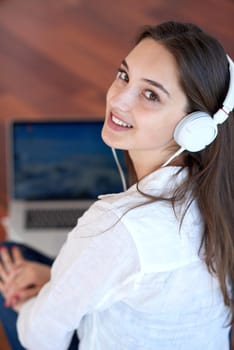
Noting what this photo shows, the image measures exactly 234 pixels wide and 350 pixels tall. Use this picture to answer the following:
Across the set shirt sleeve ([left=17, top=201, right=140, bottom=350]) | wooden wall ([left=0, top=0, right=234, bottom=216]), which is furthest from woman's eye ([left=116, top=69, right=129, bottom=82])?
wooden wall ([left=0, top=0, right=234, bottom=216])

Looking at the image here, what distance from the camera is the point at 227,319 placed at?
1133 millimetres

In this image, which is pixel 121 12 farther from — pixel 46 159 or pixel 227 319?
pixel 227 319

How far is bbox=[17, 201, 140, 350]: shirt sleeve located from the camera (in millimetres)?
940

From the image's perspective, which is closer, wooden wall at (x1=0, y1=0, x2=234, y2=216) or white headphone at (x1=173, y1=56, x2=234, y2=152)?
white headphone at (x1=173, y1=56, x2=234, y2=152)

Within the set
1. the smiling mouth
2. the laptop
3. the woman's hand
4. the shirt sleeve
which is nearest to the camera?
the shirt sleeve

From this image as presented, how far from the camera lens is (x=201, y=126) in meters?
0.97

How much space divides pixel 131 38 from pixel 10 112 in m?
0.82

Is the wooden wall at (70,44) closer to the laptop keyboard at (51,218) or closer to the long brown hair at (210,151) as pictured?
the laptop keyboard at (51,218)

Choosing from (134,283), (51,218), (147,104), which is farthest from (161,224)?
(51,218)

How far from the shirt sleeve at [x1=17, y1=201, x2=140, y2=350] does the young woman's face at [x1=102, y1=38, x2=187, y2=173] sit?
16cm

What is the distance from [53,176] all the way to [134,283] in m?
1.01

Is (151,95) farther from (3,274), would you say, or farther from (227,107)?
(3,274)

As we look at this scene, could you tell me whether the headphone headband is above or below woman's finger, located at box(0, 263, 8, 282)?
above

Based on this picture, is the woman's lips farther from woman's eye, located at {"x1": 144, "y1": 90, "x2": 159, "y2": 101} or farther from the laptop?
the laptop
